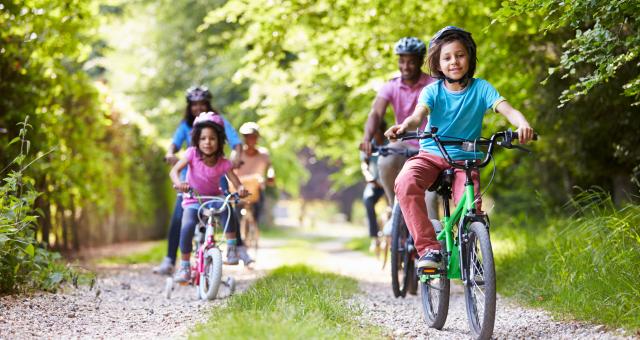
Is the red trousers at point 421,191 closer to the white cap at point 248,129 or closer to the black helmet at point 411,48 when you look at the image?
the black helmet at point 411,48

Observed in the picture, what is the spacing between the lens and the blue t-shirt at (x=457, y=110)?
5137 millimetres

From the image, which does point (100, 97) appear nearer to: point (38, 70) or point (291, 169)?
point (38, 70)

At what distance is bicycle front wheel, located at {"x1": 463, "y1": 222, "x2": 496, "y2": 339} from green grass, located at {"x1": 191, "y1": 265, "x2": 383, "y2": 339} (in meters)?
0.56

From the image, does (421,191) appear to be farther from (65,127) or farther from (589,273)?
(65,127)

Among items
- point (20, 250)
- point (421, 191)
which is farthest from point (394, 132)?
point (20, 250)

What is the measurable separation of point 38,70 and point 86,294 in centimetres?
340

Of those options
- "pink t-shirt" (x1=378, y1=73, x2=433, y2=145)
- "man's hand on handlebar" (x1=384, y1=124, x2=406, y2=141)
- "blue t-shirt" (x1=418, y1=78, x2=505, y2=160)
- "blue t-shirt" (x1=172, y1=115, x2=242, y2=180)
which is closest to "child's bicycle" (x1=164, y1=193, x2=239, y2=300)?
"blue t-shirt" (x1=172, y1=115, x2=242, y2=180)

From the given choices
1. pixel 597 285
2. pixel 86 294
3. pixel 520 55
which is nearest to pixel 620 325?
pixel 597 285

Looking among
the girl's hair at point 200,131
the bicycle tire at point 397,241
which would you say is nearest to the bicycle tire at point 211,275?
the girl's hair at point 200,131

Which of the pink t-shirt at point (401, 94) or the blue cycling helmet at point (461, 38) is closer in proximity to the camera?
the blue cycling helmet at point (461, 38)

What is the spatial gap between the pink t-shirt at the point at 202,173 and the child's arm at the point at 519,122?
318cm

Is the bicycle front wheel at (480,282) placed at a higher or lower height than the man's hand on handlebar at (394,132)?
lower

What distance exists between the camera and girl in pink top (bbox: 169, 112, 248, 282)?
7.27 m

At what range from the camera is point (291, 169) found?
1003 inches
